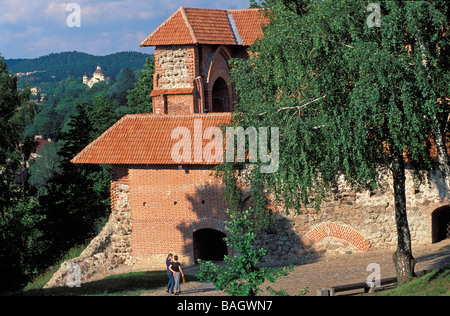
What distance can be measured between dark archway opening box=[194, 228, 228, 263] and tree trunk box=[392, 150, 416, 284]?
28.1ft

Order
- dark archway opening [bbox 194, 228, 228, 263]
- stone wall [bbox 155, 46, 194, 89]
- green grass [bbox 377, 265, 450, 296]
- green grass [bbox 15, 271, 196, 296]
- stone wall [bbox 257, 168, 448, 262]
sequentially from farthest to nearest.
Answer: stone wall [bbox 155, 46, 194, 89] < dark archway opening [bbox 194, 228, 228, 263] < stone wall [bbox 257, 168, 448, 262] < green grass [bbox 15, 271, 196, 296] < green grass [bbox 377, 265, 450, 296]

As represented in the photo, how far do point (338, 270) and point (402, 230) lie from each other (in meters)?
4.52

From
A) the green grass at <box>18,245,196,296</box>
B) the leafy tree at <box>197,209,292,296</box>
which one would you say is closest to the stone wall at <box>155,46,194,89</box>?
the green grass at <box>18,245,196,296</box>

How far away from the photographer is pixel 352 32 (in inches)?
Result: 505

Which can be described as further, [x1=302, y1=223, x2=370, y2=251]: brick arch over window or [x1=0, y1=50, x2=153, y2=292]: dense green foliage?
[x1=0, y1=50, x2=153, y2=292]: dense green foliage

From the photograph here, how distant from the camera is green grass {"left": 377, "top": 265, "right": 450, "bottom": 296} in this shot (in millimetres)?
13555

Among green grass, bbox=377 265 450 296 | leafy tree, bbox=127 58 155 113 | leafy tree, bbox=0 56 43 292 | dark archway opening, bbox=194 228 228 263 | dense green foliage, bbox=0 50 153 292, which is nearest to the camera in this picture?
green grass, bbox=377 265 450 296

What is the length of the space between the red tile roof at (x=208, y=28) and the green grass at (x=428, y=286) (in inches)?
616

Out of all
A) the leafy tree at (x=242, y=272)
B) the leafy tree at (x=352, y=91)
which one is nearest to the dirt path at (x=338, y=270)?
the leafy tree at (x=352, y=91)

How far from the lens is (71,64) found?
5896 inches

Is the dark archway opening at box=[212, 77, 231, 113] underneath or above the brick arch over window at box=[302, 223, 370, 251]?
above

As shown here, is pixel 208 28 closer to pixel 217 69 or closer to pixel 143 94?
pixel 217 69

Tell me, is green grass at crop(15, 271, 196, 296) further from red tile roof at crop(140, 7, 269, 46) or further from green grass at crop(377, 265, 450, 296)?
red tile roof at crop(140, 7, 269, 46)

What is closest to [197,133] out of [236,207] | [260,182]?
[236,207]
